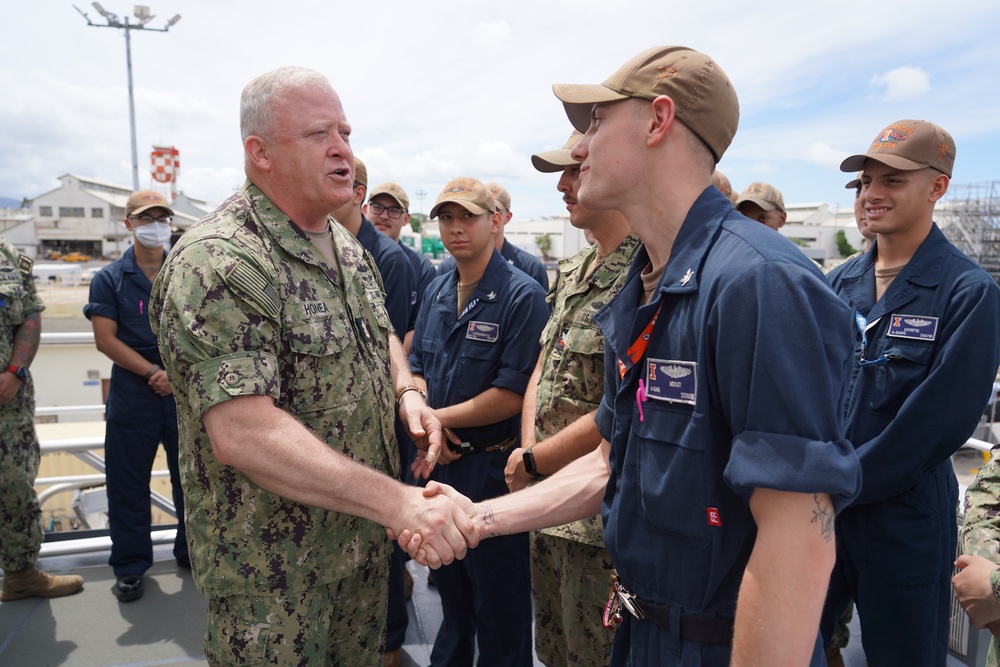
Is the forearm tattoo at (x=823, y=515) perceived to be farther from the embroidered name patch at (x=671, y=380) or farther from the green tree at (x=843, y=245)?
the green tree at (x=843, y=245)

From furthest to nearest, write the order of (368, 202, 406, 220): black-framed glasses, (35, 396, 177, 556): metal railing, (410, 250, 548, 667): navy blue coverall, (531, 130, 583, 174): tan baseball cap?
(368, 202, 406, 220): black-framed glasses → (35, 396, 177, 556): metal railing → (410, 250, 548, 667): navy blue coverall → (531, 130, 583, 174): tan baseball cap

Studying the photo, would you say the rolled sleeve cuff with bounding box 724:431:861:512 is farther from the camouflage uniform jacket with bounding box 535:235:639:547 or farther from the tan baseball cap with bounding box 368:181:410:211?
the tan baseball cap with bounding box 368:181:410:211

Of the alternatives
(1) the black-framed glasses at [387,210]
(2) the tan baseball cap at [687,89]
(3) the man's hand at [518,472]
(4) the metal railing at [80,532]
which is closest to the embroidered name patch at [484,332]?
(3) the man's hand at [518,472]

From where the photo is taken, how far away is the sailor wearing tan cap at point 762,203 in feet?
15.3

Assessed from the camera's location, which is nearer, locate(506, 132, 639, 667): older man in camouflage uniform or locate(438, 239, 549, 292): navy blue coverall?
locate(506, 132, 639, 667): older man in camouflage uniform

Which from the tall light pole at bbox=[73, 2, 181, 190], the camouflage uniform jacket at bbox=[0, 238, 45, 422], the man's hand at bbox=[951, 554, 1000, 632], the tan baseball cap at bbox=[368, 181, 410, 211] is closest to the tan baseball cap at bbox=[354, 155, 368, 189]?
the tan baseball cap at bbox=[368, 181, 410, 211]

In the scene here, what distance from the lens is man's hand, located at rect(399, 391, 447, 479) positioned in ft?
8.07

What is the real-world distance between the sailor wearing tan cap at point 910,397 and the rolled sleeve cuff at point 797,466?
4.86 feet

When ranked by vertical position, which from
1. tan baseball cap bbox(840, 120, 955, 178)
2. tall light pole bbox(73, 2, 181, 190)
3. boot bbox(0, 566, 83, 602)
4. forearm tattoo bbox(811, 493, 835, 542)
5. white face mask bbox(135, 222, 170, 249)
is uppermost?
tall light pole bbox(73, 2, 181, 190)

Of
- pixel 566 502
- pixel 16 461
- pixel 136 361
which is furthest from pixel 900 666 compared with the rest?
pixel 16 461

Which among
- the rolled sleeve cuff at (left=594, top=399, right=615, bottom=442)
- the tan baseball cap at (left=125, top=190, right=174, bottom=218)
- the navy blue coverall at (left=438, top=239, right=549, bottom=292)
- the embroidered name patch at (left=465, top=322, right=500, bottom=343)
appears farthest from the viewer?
the navy blue coverall at (left=438, top=239, right=549, bottom=292)

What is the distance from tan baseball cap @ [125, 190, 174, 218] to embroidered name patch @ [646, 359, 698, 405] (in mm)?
3926

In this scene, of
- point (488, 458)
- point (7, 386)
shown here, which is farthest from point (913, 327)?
point (7, 386)

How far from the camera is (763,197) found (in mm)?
4773
